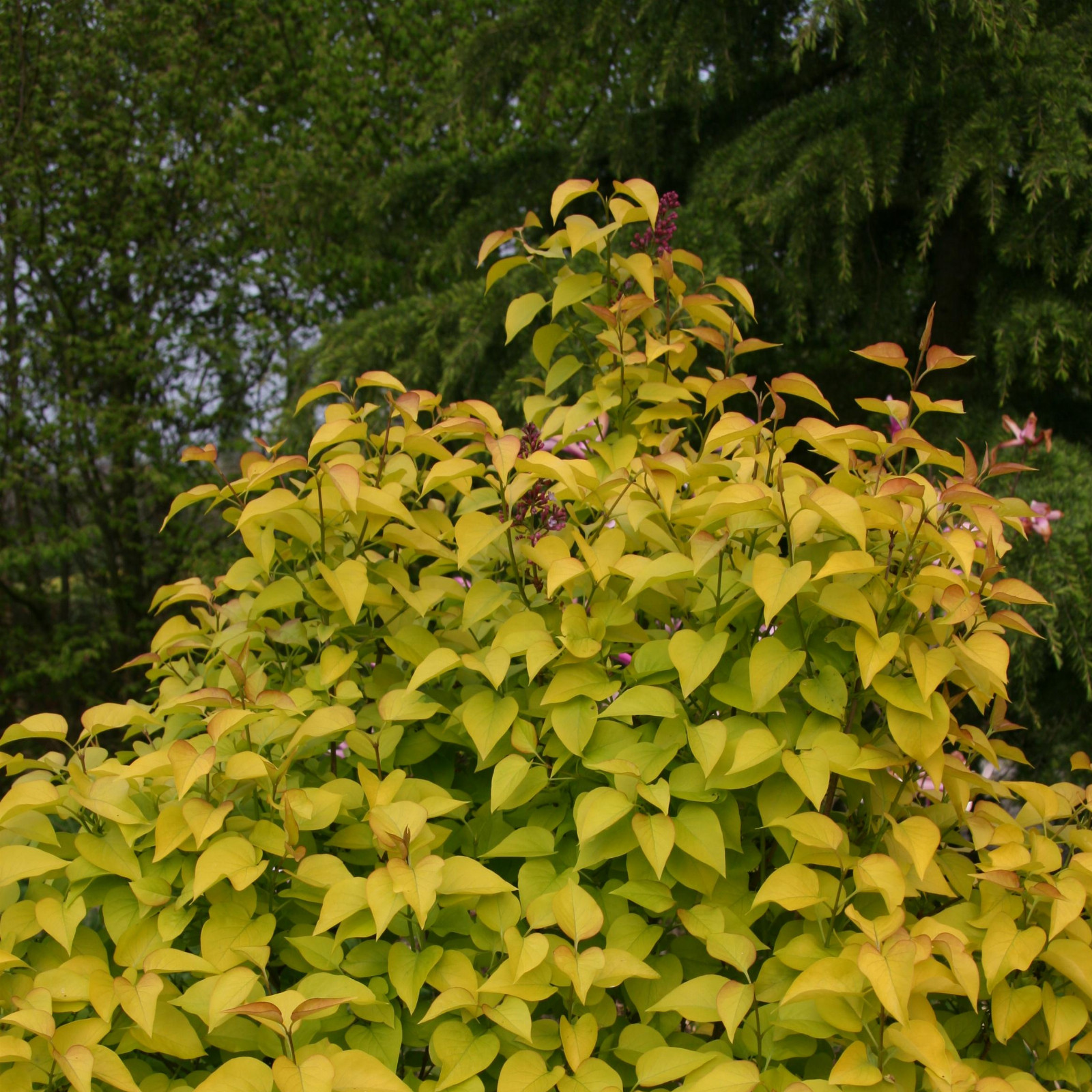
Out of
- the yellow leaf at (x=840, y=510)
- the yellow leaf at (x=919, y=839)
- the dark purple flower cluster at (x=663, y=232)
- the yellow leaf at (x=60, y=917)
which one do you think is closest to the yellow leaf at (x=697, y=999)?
the yellow leaf at (x=919, y=839)

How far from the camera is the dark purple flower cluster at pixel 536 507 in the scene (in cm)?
125

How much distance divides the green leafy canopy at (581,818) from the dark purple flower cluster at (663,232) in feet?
0.40

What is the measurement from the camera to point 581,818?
36.8 inches

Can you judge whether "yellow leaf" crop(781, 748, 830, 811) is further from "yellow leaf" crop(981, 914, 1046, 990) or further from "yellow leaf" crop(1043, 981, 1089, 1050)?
"yellow leaf" crop(1043, 981, 1089, 1050)

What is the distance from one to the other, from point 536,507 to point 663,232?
462 millimetres

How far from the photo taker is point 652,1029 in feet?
3.24

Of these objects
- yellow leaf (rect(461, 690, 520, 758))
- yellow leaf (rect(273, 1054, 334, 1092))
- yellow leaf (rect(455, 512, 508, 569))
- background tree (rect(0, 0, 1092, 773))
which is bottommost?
yellow leaf (rect(273, 1054, 334, 1092))

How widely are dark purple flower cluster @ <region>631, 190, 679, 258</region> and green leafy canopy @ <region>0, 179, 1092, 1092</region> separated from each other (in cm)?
12

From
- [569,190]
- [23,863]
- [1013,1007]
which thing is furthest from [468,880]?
[569,190]

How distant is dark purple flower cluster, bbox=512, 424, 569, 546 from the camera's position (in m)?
1.25

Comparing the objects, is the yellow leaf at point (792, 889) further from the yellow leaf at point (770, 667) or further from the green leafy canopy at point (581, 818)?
the yellow leaf at point (770, 667)

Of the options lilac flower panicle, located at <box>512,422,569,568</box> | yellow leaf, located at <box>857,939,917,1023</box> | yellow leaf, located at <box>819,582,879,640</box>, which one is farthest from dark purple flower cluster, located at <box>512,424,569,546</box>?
yellow leaf, located at <box>857,939,917,1023</box>

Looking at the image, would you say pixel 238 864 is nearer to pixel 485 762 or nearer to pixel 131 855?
pixel 131 855

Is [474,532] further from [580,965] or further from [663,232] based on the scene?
[663,232]
